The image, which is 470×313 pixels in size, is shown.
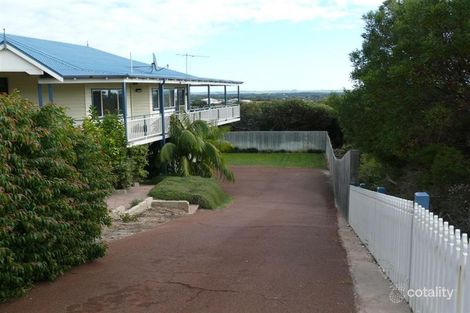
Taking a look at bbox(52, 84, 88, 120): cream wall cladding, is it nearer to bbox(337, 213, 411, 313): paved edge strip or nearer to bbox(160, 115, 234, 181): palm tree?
bbox(160, 115, 234, 181): palm tree

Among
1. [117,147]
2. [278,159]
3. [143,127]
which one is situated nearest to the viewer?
[117,147]

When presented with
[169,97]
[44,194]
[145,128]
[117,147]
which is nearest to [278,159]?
[169,97]

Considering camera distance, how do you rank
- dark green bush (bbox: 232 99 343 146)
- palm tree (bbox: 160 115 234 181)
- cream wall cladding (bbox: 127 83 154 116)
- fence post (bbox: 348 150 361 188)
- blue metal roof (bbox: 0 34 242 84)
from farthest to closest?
dark green bush (bbox: 232 99 343 146) < cream wall cladding (bbox: 127 83 154 116) < palm tree (bbox: 160 115 234 181) < blue metal roof (bbox: 0 34 242 84) < fence post (bbox: 348 150 361 188)

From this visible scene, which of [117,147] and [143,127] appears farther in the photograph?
[143,127]

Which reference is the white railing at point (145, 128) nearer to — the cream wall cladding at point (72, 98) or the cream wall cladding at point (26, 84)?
the cream wall cladding at point (72, 98)

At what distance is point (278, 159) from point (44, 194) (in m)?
35.6

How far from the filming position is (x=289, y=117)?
49.8 meters

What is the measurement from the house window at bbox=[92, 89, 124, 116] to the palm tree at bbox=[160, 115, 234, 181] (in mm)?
2564

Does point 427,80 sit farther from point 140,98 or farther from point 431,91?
point 140,98

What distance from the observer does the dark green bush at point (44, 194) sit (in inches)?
238

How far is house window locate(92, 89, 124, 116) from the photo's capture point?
23256 millimetres

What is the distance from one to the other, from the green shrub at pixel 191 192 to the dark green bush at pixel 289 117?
28.9 m

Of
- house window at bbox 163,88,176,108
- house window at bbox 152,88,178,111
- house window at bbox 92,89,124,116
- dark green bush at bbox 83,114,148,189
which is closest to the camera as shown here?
dark green bush at bbox 83,114,148,189

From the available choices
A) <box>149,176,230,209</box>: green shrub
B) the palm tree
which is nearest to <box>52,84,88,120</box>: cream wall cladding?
the palm tree
